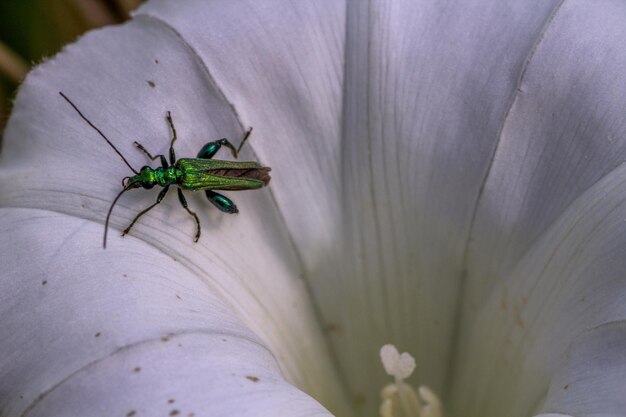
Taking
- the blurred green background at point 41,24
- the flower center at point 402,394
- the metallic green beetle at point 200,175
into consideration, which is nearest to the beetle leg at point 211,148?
the metallic green beetle at point 200,175

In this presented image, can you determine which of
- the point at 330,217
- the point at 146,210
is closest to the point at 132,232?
the point at 146,210

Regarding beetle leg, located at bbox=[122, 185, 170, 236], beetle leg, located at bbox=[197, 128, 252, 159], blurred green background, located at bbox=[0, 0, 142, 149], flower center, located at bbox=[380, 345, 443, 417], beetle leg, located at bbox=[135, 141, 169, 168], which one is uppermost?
blurred green background, located at bbox=[0, 0, 142, 149]

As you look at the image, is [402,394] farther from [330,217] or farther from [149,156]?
[149,156]

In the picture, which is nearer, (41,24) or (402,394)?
(402,394)

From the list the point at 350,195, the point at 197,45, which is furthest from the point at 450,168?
the point at 197,45

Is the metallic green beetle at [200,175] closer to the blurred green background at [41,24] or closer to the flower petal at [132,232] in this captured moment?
the flower petal at [132,232]

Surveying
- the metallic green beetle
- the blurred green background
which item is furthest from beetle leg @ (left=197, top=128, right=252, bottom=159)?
the blurred green background

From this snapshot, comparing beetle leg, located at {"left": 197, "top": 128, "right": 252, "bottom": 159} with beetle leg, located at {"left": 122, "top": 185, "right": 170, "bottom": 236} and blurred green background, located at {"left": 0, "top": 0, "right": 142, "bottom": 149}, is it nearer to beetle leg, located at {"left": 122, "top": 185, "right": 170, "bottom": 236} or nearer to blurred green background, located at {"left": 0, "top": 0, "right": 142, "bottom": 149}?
beetle leg, located at {"left": 122, "top": 185, "right": 170, "bottom": 236}

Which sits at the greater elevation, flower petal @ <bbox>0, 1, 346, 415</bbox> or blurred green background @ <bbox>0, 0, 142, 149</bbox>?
blurred green background @ <bbox>0, 0, 142, 149</bbox>
